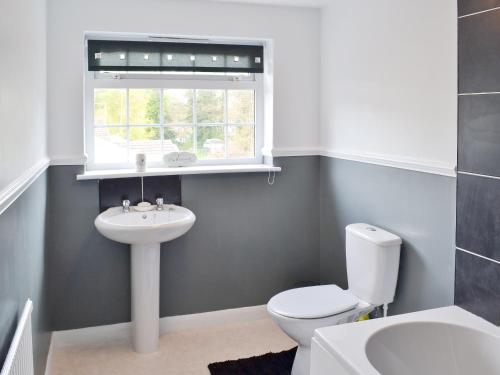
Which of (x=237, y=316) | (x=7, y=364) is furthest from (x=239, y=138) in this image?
(x=7, y=364)

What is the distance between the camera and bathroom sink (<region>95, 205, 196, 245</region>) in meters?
2.79

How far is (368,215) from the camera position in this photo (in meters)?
3.00

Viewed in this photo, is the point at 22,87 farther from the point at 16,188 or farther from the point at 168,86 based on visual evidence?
the point at 168,86

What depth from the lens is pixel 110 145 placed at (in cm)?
334

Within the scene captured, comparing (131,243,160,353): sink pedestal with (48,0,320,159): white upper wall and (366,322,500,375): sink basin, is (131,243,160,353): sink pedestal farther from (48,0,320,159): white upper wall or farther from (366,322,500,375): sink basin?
(366,322,500,375): sink basin

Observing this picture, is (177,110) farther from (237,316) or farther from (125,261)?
(237,316)

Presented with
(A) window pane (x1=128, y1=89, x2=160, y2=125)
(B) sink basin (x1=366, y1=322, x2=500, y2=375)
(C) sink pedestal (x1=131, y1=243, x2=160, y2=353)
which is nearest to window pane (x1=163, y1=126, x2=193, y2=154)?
(A) window pane (x1=128, y1=89, x2=160, y2=125)

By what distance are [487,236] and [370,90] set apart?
1.18m

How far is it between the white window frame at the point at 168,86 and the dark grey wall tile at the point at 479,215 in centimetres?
170

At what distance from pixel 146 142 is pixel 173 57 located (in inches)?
23.4

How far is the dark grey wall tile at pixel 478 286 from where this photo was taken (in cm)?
204

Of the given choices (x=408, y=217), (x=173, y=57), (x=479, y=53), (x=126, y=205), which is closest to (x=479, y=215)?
(x=408, y=217)

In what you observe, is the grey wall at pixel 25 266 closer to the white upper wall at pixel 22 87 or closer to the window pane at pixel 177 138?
the white upper wall at pixel 22 87

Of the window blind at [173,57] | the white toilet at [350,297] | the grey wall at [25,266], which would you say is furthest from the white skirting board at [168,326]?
the window blind at [173,57]
